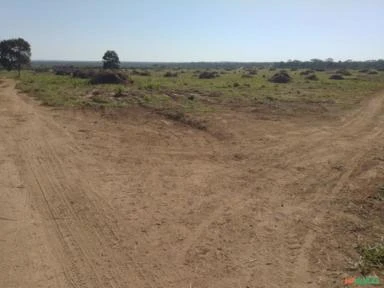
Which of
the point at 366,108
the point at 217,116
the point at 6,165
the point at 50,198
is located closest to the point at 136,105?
the point at 217,116

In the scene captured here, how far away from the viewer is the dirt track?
4.57 m

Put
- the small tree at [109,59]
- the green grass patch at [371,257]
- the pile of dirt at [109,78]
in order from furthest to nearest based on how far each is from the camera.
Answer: the small tree at [109,59] < the pile of dirt at [109,78] < the green grass patch at [371,257]

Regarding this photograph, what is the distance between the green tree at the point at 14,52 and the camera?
1772 inches

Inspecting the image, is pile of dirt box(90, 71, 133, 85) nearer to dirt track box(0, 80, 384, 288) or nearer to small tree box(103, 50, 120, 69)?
dirt track box(0, 80, 384, 288)

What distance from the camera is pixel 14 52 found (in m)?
45.4

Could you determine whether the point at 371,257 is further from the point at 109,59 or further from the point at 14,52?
the point at 109,59

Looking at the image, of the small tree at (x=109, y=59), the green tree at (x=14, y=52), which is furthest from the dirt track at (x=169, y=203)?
the small tree at (x=109, y=59)

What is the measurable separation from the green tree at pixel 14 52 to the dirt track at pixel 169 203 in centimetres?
3798

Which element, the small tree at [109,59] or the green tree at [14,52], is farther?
the small tree at [109,59]

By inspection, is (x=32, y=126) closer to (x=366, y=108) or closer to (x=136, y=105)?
(x=136, y=105)

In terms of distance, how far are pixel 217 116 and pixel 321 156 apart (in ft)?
18.5

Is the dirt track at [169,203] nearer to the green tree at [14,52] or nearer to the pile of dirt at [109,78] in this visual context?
the pile of dirt at [109,78]

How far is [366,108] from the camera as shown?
725 inches

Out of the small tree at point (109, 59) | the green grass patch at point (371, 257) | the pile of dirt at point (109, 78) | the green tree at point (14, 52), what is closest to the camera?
the green grass patch at point (371, 257)
